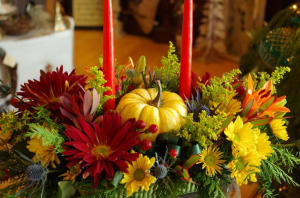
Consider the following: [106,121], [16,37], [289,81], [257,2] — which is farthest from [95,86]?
[257,2]

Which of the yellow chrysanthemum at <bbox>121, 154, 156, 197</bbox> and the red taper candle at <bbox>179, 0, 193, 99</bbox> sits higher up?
the red taper candle at <bbox>179, 0, 193, 99</bbox>

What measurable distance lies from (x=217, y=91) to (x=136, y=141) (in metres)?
0.16

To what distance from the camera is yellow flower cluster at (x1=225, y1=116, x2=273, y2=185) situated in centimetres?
50

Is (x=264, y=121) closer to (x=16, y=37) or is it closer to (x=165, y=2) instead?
(x=16, y=37)

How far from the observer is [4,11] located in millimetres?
1927

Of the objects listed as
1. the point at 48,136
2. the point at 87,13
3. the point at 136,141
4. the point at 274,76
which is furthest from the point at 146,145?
the point at 87,13

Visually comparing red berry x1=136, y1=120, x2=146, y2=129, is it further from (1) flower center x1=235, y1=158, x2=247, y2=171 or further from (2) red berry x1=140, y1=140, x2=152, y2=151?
(1) flower center x1=235, y1=158, x2=247, y2=171

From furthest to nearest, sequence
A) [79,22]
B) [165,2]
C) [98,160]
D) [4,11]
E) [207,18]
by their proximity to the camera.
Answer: [79,22], [165,2], [207,18], [4,11], [98,160]

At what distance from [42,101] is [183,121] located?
0.20 metres

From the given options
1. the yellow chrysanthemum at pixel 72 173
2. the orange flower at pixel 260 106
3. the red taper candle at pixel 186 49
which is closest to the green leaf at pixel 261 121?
the orange flower at pixel 260 106

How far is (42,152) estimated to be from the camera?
49 cm

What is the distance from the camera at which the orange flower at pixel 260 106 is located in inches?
21.7

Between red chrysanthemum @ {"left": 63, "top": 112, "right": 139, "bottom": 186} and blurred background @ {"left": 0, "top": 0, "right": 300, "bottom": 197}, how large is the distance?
0.30 metres

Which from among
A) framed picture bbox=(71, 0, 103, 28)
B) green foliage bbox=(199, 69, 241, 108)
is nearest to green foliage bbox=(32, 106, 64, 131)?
green foliage bbox=(199, 69, 241, 108)
